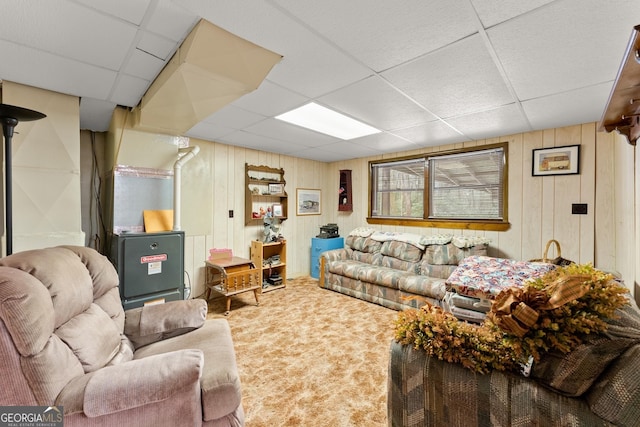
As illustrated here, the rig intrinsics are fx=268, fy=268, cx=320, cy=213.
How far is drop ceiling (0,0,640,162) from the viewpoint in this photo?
1.29m

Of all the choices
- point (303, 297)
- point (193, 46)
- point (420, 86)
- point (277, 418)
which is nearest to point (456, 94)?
point (420, 86)

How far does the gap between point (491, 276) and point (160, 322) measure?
2.80 m

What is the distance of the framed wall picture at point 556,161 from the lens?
9.66ft

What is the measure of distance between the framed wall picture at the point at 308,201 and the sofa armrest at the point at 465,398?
385 cm

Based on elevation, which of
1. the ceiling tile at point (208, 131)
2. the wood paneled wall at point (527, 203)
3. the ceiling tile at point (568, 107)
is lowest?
the wood paneled wall at point (527, 203)

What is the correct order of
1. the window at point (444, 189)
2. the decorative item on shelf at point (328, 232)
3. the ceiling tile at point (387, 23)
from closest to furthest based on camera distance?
the ceiling tile at point (387, 23), the window at point (444, 189), the decorative item on shelf at point (328, 232)

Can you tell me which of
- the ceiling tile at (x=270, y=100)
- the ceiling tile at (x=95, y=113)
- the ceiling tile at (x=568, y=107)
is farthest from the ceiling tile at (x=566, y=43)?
the ceiling tile at (x=95, y=113)

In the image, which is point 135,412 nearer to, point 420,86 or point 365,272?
point 420,86

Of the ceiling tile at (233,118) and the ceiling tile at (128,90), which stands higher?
the ceiling tile at (128,90)

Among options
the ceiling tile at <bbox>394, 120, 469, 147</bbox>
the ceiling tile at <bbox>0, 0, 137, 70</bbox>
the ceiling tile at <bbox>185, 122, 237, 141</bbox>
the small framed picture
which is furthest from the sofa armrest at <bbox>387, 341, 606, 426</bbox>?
the small framed picture

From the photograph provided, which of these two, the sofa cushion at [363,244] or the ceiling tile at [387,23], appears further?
the sofa cushion at [363,244]

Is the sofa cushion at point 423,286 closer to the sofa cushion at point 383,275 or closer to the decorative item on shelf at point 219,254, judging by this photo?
the sofa cushion at point 383,275

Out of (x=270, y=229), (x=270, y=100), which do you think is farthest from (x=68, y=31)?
(x=270, y=229)

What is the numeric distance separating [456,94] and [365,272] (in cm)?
243
